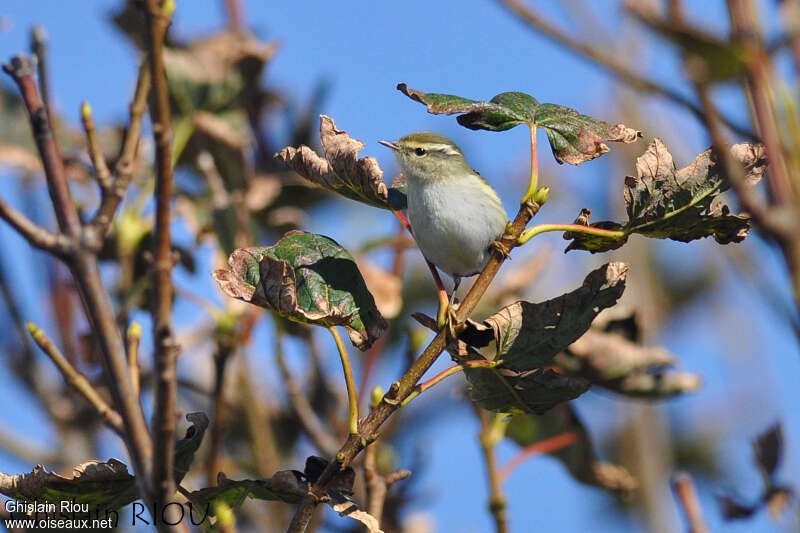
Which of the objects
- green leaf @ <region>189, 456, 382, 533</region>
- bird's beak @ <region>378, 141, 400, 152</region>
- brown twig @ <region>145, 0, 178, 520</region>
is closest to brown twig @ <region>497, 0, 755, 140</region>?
brown twig @ <region>145, 0, 178, 520</region>

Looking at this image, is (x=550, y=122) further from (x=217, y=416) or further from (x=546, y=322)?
(x=217, y=416)

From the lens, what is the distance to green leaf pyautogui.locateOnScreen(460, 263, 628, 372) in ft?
5.23

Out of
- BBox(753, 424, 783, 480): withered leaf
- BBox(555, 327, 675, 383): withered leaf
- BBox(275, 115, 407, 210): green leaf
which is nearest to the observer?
BBox(275, 115, 407, 210): green leaf

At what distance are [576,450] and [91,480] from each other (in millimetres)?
1540

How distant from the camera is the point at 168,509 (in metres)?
1.15

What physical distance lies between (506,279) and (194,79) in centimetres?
141

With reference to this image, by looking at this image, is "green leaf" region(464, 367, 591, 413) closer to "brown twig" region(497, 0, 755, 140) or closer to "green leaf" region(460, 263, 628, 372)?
"green leaf" region(460, 263, 628, 372)

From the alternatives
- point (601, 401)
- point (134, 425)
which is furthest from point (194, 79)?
point (601, 401)

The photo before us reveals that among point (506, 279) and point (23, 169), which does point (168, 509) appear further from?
point (23, 169)

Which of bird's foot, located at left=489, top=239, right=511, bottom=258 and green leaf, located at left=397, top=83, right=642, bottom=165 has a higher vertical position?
green leaf, located at left=397, top=83, right=642, bottom=165

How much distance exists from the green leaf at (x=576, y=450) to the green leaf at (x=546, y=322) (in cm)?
109

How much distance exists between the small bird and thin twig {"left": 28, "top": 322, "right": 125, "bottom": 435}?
1.17 m

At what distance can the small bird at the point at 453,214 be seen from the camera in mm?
2498

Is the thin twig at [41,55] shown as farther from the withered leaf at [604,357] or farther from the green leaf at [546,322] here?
the withered leaf at [604,357]
